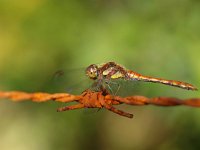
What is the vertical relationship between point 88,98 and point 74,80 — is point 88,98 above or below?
below

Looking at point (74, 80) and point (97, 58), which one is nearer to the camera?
point (74, 80)

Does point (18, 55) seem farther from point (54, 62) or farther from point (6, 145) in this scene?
point (6, 145)

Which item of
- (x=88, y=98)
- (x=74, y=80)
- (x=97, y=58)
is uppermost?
(x=97, y=58)

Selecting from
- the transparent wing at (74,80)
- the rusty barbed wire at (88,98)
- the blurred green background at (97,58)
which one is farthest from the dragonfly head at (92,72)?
the blurred green background at (97,58)

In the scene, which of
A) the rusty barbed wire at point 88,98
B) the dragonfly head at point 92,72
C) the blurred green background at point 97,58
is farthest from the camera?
the blurred green background at point 97,58

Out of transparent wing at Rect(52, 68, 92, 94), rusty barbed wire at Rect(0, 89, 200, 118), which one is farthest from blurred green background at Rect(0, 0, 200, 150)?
rusty barbed wire at Rect(0, 89, 200, 118)

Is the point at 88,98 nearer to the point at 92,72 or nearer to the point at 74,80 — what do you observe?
the point at 92,72

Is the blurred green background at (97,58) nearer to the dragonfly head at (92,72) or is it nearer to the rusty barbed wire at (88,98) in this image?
the dragonfly head at (92,72)

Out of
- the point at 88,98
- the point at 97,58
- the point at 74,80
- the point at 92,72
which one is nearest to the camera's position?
the point at 88,98

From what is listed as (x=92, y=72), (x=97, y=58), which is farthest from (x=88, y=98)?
(x=97, y=58)
